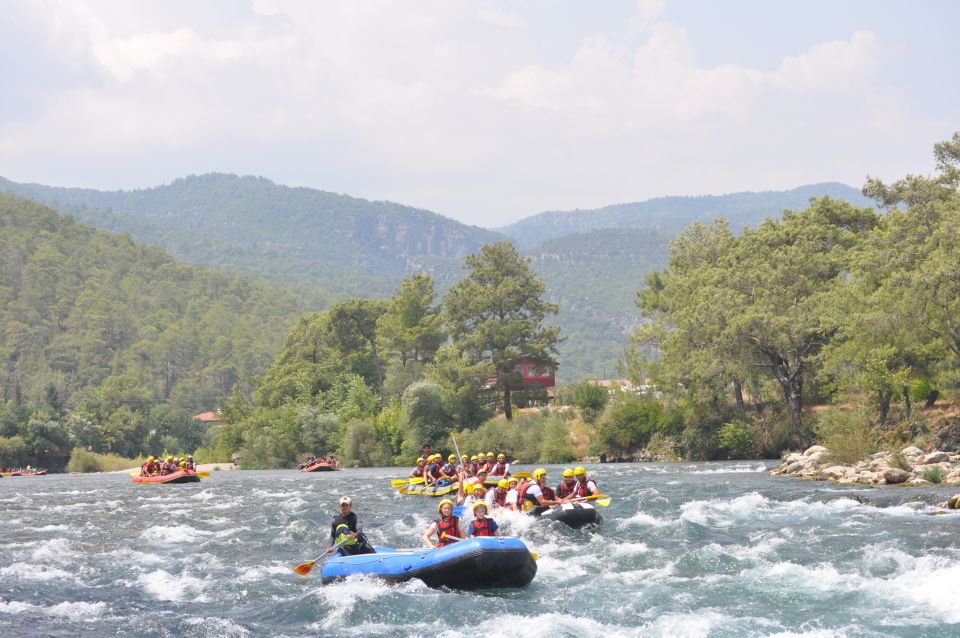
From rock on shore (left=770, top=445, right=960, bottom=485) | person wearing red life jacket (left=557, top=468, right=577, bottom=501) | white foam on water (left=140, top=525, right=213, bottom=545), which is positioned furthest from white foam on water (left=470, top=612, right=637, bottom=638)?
rock on shore (left=770, top=445, right=960, bottom=485)

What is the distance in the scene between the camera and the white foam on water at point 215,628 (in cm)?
1401

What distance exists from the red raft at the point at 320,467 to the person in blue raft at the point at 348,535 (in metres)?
42.3

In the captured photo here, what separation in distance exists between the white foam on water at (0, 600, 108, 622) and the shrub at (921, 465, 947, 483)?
22.9 metres

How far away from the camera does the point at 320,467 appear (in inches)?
2340

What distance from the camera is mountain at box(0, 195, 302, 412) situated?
135750mm

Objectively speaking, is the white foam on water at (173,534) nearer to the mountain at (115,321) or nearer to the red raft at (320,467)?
the red raft at (320,467)

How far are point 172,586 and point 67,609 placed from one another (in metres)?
2.25

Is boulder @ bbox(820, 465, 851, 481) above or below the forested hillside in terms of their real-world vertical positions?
below

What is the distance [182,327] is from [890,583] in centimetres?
15840

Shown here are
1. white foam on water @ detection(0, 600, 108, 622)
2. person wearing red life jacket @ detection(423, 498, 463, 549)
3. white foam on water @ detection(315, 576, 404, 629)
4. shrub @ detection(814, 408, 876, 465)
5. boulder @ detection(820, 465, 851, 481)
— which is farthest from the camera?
shrub @ detection(814, 408, 876, 465)

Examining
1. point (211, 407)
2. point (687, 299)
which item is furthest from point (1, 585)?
point (211, 407)

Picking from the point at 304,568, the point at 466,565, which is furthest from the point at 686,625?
the point at 304,568

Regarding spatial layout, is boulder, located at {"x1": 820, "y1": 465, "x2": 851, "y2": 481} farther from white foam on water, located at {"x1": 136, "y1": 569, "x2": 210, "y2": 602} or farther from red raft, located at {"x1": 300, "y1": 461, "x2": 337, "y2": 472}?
red raft, located at {"x1": 300, "y1": 461, "x2": 337, "y2": 472}

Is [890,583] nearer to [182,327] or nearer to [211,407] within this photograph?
[211,407]
